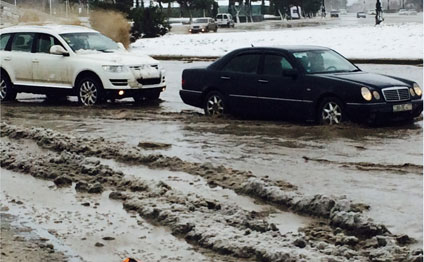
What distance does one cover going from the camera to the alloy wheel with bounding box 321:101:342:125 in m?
13.6

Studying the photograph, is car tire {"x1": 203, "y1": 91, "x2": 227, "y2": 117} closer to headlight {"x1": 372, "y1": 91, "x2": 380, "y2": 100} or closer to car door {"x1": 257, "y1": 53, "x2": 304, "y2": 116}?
car door {"x1": 257, "y1": 53, "x2": 304, "y2": 116}

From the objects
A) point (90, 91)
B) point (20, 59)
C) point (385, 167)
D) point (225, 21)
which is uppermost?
point (225, 21)

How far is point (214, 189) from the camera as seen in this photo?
9086 millimetres

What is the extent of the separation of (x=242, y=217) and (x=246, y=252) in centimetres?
107

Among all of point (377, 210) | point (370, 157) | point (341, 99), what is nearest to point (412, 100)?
point (341, 99)

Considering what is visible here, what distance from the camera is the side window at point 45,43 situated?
18797 millimetres

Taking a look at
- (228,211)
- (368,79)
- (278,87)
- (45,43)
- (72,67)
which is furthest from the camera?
(45,43)

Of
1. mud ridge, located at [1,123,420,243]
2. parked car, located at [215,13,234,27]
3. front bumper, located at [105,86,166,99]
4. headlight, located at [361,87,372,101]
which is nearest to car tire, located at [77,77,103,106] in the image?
front bumper, located at [105,86,166,99]

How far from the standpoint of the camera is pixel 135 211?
8156 millimetres

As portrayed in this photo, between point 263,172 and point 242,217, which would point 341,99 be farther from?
point 242,217

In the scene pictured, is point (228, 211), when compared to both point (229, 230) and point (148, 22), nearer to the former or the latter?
point (229, 230)

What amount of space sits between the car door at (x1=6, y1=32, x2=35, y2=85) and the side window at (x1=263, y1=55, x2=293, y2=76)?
641 cm

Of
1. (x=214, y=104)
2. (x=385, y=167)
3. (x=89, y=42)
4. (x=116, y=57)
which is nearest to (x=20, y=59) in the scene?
(x=89, y=42)

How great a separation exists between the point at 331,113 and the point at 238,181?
15.2ft
